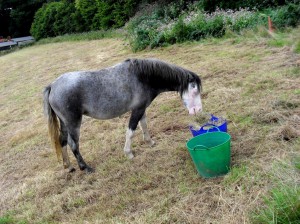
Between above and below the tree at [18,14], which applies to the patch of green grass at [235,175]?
above

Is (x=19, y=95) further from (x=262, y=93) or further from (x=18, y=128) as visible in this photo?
(x=262, y=93)

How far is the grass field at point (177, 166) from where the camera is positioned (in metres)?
2.92

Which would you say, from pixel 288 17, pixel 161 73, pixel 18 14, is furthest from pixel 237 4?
pixel 18 14

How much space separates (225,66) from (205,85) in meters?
1.11

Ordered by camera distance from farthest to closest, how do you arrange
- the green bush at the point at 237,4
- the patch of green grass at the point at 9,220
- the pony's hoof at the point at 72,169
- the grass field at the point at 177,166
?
the green bush at the point at 237,4
the pony's hoof at the point at 72,169
the patch of green grass at the point at 9,220
the grass field at the point at 177,166

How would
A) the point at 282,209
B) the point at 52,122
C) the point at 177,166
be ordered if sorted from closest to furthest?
the point at 282,209, the point at 177,166, the point at 52,122

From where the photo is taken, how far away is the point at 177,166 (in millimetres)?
3836

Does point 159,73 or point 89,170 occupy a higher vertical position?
point 159,73

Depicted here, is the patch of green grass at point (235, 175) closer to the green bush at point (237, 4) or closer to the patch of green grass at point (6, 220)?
the patch of green grass at point (6, 220)

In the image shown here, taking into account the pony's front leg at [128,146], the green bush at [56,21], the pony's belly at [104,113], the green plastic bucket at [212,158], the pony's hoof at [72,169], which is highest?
the pony's belly at [104,113]

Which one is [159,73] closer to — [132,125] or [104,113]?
[132,125]

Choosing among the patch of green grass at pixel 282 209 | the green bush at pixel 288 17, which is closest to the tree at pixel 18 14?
the green bush at pixel 288 17

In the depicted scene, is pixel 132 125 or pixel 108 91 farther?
pixel 132 125

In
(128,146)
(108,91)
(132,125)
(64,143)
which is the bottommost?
(128,146)
